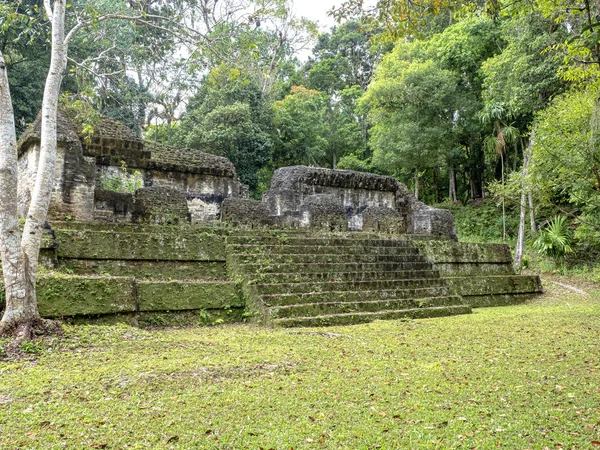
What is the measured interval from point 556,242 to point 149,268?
1316cm

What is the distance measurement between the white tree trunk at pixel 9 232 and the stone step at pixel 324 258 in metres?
3.51

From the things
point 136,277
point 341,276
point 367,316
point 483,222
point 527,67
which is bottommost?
point 367,316

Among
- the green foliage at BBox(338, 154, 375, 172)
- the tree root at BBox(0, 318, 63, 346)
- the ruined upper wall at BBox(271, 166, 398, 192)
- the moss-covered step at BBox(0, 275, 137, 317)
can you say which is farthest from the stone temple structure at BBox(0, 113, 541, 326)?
the green foliage at BBox(338, 154, 375, 172)

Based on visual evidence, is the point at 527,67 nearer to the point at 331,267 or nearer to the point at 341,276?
the point at 331,267

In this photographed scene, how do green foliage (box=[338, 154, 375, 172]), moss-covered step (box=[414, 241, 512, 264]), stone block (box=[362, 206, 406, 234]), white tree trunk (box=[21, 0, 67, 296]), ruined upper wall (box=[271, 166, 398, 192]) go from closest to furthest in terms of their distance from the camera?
white tree trunk (box=[21, 0, 67, 296]), moss-covered step (box=[414, 241, 512, 264]), stone block (box=[362, 206, 406, 234]), ruined upper wall (box=[271, 166, 398, 192]), green foliage (box=[338, 154, 375, 172])

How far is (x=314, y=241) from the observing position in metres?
9.09

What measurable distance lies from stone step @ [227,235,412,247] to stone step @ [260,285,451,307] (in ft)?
5.44

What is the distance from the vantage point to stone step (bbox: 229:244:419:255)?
810 cm

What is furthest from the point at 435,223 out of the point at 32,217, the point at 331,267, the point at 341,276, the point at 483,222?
the point at 483,222

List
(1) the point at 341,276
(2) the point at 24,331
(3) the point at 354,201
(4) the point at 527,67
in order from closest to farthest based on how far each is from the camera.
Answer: (2) the point at 24,331
(1) the point at 341,276
(3) the point at 354,201
(4) the point at 527,67

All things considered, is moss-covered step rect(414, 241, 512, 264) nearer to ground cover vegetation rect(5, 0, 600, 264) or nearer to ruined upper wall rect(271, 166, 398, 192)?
ground cover vegetation rect(5, 0, 600, 264)

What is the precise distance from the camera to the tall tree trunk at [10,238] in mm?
4621

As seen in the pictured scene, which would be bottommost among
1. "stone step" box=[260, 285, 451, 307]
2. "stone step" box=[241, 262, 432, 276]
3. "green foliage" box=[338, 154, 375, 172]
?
"stone step" box=[260, 285, 451, 307]

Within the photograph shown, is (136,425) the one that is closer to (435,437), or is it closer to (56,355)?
(435,437)
